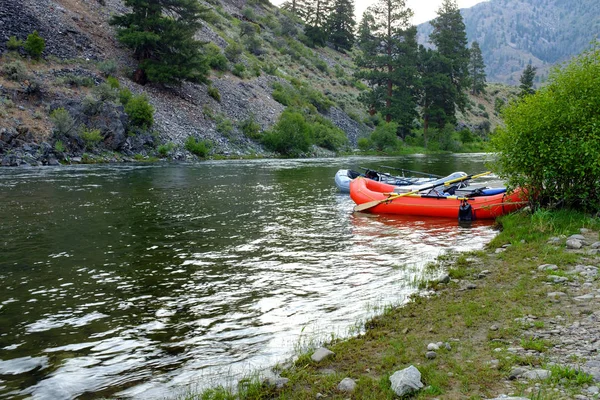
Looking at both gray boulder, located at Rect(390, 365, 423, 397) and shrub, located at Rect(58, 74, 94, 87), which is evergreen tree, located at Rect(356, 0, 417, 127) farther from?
gray boulder, located at Rect(390, 365, 423, 397)

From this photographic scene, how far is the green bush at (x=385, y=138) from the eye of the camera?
51.5 metres

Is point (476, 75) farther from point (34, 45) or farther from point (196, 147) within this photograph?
point (34, 45)

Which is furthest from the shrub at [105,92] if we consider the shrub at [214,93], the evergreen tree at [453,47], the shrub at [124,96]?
the evergreen tree at [453,47]

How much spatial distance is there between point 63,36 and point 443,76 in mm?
44706

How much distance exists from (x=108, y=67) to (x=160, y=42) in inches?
197

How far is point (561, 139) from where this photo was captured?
32.4 feet

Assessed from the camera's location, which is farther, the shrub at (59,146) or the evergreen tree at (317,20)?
the evergreen tree at (317,20)

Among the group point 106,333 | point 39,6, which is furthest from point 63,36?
point 106,333

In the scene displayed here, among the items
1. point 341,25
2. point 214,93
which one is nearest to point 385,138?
point 214,93

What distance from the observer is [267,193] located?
18.6m

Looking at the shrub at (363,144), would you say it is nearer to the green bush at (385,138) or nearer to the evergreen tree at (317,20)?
the green bush at (385,138)

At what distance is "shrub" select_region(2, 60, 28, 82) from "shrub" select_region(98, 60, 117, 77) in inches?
243

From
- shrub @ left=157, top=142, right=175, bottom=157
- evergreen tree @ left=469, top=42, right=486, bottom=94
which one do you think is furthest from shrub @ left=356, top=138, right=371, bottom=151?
evergreen tree @ left=469, top=42, right=486, bottom=94

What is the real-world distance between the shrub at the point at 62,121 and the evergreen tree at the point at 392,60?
3999 centimetres
